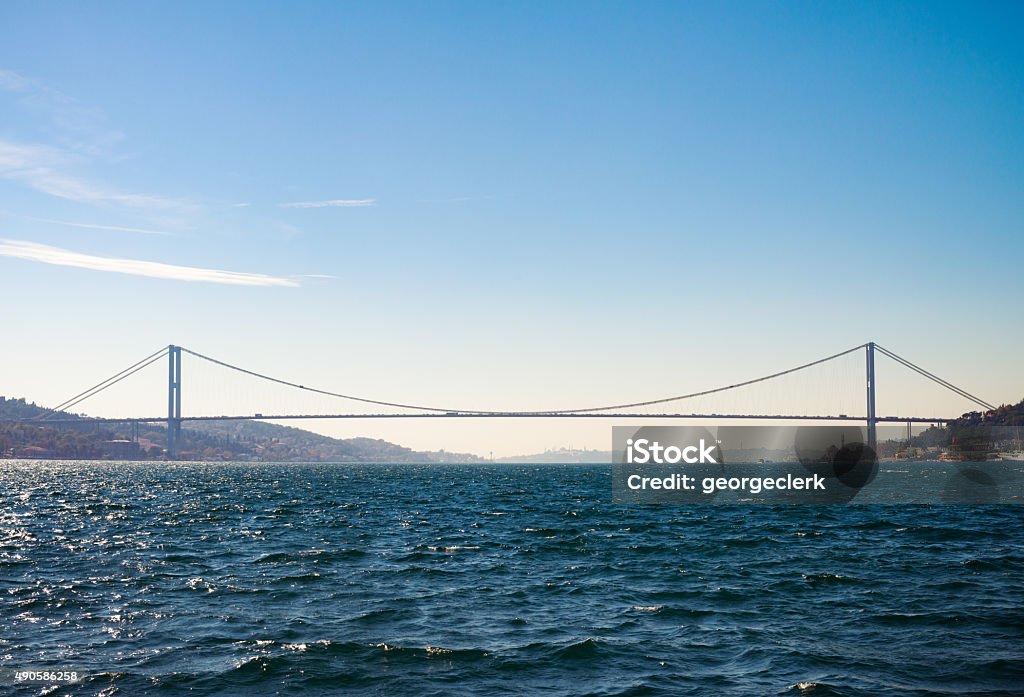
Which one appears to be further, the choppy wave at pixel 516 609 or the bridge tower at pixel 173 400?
the bridge tower at pixel 173 400

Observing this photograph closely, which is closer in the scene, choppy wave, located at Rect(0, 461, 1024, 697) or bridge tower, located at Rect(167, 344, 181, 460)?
choppy wave, located at Rect(0, 461, 1024, 697)

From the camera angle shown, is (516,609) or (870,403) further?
(870,403)

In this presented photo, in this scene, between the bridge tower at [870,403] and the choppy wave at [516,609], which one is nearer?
the choppy wave at [516,609]

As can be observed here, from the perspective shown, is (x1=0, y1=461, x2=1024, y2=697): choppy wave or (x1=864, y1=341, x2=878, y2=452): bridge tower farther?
(x1=864, y1=341, x2=878, y2=452): bridge tower

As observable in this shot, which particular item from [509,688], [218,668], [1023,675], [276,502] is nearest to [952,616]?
[1023,675]

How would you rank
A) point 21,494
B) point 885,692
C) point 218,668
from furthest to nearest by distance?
point 21,494 → point 218,668 → point 885,692

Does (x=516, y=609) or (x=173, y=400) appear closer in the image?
(x=516, y=609)

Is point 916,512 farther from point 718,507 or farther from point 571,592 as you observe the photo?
point 571,592

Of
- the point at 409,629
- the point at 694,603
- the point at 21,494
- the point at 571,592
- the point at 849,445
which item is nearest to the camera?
the point at 409,629
